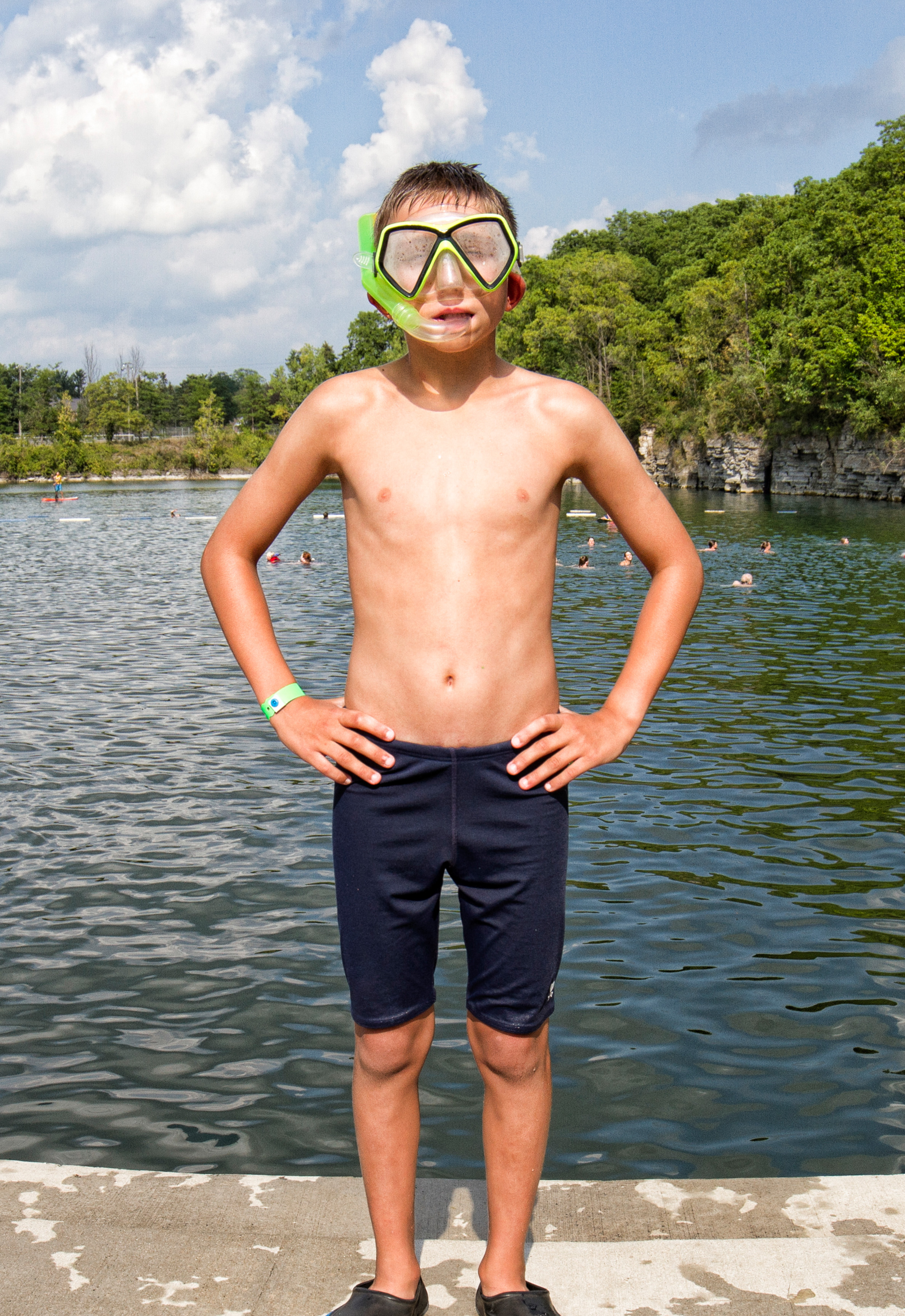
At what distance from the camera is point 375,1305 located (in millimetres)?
2490

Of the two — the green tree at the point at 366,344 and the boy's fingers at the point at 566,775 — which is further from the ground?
the green tree at the point at 366,344

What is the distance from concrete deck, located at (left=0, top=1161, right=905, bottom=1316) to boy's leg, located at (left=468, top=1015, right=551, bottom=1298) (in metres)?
0.17

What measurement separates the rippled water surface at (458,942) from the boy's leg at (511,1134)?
2045 millimetres

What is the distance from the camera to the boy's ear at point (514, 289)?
9.09 feet

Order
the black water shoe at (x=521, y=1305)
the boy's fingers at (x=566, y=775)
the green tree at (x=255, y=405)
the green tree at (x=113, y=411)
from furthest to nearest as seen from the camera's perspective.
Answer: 1. the green tree at (x=255, y=405)
2. the green tree at (x=113, y=411)
3. the boy's fingers at (x=566, y=775)
4. the black water shoe at (x=521, y=1305)

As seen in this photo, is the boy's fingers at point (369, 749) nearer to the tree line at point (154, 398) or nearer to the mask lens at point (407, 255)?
the mask lens at point (407, 255)

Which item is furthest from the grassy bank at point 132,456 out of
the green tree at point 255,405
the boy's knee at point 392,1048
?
the boy's knee at point 392,1048

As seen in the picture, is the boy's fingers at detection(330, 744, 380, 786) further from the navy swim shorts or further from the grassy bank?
the grassy bank

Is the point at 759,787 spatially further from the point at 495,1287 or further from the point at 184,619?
the point at 184,619

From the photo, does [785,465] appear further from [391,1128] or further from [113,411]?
[113,411]

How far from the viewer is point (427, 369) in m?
2.71

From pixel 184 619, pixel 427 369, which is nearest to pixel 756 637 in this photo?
pixel 184 619

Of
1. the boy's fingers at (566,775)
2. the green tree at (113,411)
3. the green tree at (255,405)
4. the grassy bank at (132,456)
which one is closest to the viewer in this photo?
the boy's fingers at (566,775)

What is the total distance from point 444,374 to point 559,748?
3.05 feet
